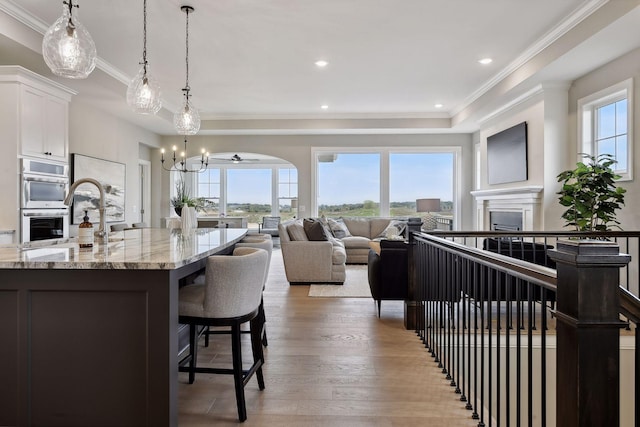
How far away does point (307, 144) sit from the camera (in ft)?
27.4

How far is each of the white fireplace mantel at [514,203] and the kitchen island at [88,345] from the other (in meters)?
5.07

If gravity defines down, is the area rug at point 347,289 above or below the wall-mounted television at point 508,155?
below

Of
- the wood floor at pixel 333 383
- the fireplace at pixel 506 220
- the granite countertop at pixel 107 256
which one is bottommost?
the wood floor at pixel 333 383

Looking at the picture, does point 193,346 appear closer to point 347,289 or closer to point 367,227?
point 347,289

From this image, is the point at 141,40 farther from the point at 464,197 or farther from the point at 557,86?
the point at 464,197

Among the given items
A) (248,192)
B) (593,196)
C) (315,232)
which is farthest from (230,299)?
(248,192)

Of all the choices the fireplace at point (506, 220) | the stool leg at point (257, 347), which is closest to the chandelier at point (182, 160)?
the stool leg at point (257, 347)

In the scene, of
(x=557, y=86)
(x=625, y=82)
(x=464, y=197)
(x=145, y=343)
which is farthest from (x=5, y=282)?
(x=464, y=197)

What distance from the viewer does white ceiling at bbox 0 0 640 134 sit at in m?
3.54

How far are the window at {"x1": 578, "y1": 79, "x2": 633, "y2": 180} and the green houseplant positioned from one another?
0.18 metres

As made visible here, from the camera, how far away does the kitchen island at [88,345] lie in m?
1.67

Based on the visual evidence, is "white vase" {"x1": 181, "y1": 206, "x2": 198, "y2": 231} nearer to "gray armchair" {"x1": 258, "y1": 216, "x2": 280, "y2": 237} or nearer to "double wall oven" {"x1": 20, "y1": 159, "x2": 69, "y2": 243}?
"double wall oven" {"x1": 20, "y1": 159, "x2": 69, "y2": 243}

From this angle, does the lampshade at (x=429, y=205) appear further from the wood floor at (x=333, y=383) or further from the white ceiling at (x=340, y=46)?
the wood floor at (x=333, y=383)

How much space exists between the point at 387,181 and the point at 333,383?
21.4 ft
